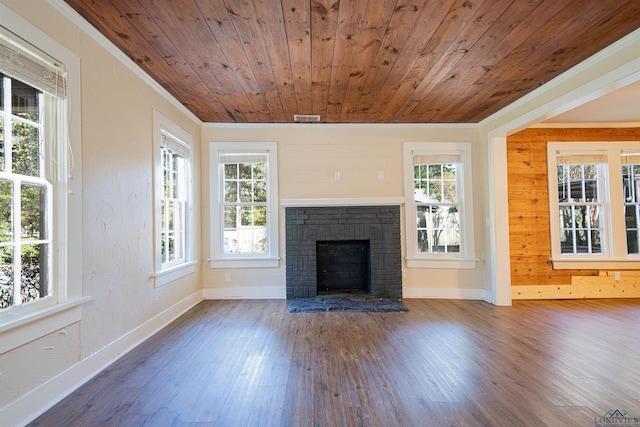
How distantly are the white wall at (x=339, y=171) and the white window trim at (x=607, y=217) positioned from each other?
40.5 inches

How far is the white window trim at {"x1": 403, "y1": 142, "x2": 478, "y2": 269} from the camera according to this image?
4625 millimetres

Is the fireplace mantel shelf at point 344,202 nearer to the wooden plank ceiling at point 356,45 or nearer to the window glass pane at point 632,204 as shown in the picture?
the wooden plank ceiling at point 356,45

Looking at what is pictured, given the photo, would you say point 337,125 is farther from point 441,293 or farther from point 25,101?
point 25,101

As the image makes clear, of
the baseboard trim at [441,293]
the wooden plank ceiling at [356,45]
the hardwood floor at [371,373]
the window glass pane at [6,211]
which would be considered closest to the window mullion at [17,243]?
Result: the window glass pane at [6,211]

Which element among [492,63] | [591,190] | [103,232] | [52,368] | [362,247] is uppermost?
[492,63]

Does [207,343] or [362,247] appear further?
[362,247]

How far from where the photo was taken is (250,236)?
15.4 feet

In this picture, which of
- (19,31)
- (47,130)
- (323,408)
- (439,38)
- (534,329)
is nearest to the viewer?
(19,31)

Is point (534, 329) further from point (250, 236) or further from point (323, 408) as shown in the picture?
point (250, 236)

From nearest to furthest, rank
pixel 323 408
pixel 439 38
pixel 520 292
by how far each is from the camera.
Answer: pixel 323 408
pixel 439 38
pixel 520 292

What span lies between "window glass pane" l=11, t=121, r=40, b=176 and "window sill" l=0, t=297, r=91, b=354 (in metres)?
0.87

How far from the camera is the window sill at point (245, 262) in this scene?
4.62 m

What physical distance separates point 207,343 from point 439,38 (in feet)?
11.1

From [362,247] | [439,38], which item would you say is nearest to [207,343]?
[362,247]
